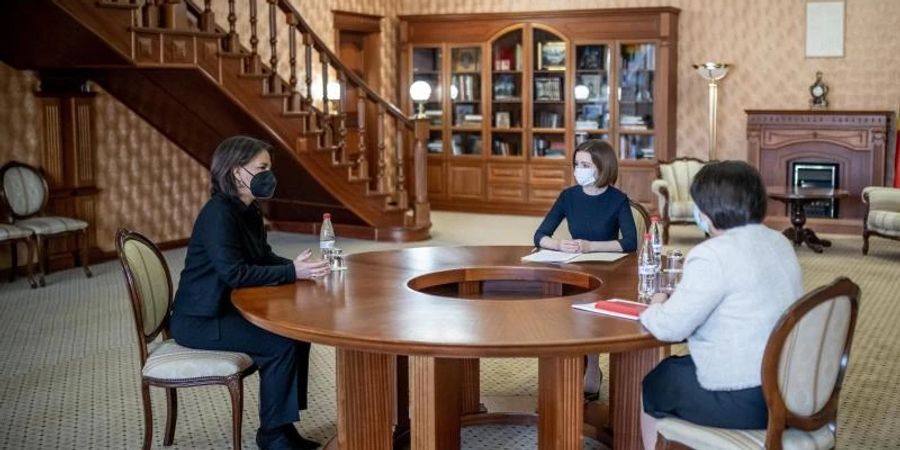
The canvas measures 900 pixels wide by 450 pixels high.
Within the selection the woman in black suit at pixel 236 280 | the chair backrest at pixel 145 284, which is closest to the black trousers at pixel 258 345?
the woman in black suit at pixel 236 280

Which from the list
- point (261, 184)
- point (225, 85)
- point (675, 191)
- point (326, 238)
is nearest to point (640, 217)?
point (326, 238)

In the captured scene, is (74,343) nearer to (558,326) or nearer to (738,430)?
(558,326)

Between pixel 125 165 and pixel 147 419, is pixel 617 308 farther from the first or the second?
pixel 125 165

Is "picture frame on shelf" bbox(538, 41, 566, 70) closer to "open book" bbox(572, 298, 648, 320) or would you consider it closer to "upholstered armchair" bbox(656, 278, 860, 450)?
"open book" bbox(572, 298, 648, 320)

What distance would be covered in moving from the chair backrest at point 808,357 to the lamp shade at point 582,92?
29.6ft

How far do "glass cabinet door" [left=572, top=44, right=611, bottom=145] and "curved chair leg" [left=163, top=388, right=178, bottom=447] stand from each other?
8.00 meters

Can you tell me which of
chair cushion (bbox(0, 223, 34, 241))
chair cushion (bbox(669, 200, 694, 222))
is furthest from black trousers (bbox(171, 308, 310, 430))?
chair cushion (bbox(669, 200, 694, 222))

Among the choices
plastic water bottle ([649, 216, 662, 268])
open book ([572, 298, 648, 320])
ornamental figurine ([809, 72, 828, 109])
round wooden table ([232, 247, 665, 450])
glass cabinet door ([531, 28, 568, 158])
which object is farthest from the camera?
glass cabinet door ([531, 28, 568, 158])

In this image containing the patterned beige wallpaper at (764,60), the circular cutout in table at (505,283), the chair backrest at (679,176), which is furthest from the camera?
the patterned beige wallpaper at (764,60)

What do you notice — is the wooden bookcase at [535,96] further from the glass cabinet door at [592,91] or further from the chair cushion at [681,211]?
the chair cushion at [681,211]

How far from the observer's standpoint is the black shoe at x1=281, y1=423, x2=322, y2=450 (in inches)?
158

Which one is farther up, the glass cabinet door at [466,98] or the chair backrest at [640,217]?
the glass cabinet door at [466,98]

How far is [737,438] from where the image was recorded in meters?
2.82

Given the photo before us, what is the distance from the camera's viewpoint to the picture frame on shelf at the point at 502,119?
12.3 m
